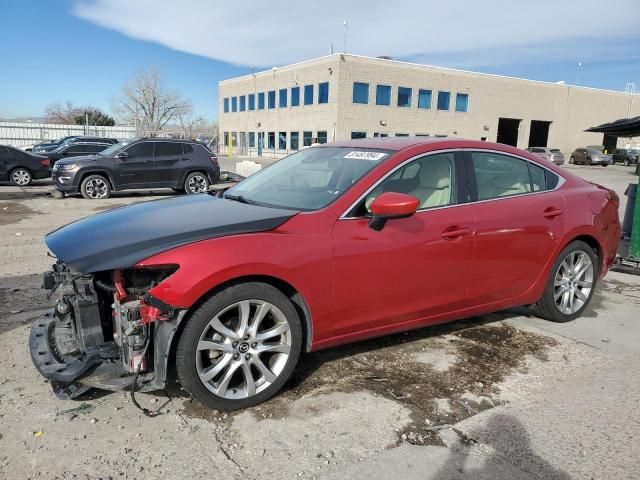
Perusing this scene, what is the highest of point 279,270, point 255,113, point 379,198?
point 255,113

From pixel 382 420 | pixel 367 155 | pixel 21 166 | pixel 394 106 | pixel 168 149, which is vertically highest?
pixel 394 106

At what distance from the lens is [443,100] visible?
4628 cm

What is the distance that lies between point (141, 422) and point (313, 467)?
3.54ft

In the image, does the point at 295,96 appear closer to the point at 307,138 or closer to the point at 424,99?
the point at 307,138

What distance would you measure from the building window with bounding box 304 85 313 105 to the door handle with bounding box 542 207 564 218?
41050 millimetres

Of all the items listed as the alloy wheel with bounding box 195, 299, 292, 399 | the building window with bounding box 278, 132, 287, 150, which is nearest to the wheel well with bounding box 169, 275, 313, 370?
the alloy wheel with bounding box 195, 299, 292, 399

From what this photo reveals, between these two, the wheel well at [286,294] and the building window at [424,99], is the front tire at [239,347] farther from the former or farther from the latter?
the building window at [424,99]

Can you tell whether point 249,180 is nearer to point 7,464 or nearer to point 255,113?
point 7,464

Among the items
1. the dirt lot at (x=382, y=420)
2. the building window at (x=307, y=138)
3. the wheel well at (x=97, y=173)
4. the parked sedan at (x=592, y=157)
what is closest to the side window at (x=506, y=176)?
the dirt lot at (x=382, y=420)

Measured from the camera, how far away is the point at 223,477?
8.14ft

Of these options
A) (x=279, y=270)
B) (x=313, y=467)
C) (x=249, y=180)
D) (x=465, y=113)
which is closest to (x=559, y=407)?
(x=313, y=467)

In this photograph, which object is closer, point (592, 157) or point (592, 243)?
point (592, 243)

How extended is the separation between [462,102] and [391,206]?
47.7 meters

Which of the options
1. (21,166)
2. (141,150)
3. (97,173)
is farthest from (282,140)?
(97,173)
